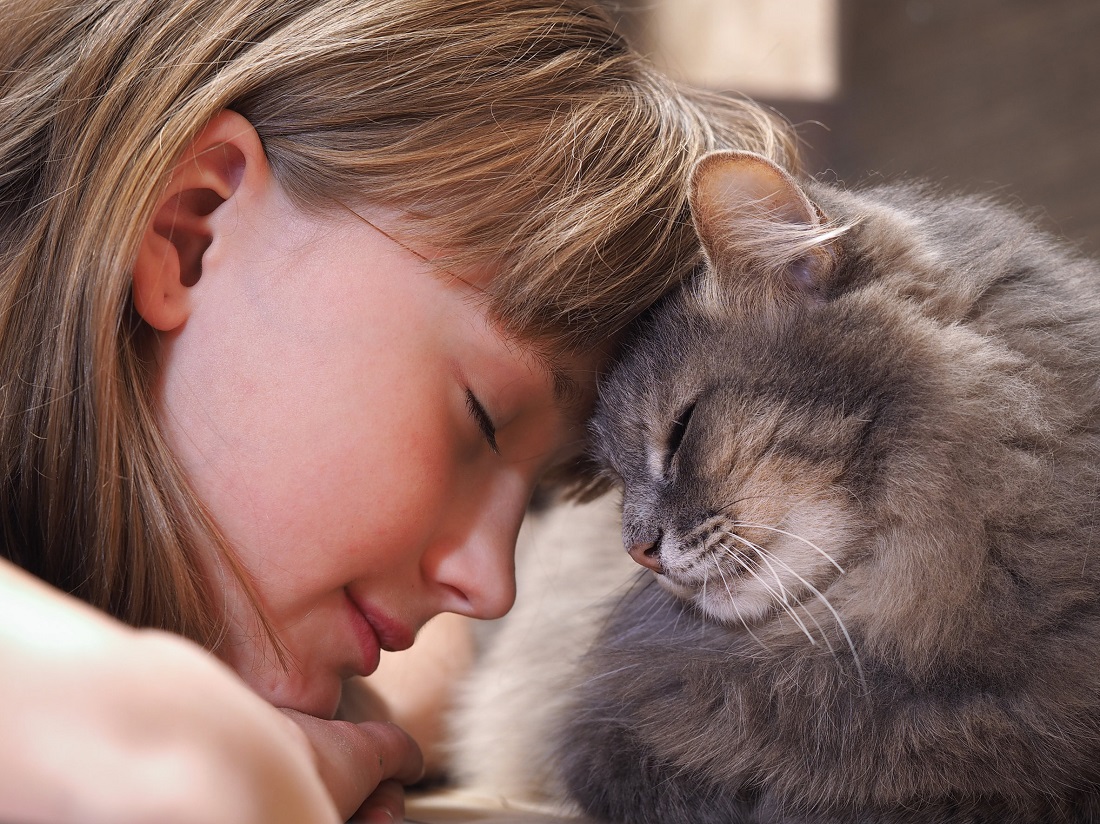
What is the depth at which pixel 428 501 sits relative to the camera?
1128 millimetres

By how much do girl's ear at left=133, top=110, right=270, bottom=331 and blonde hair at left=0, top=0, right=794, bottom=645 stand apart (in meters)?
0.03

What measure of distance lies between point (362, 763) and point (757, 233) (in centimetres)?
74

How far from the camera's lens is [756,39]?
9.77 feet

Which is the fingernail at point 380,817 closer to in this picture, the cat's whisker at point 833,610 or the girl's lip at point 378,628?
the girl's lip at point 378,628

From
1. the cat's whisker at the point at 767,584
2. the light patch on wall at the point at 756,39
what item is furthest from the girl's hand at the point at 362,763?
Answer: the light patch on wall at the point at 756,39

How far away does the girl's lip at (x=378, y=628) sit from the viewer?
1.22 m

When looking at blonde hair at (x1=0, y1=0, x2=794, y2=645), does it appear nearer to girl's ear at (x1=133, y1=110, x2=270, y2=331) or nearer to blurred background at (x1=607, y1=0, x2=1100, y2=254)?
girl's ear at (x1=133, y1=110, x2=270, y2=331)

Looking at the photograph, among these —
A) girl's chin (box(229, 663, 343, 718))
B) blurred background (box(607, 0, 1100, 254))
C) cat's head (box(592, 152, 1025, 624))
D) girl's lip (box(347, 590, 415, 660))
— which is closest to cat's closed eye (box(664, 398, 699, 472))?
cat's head (box(592, 152, 1025, 624))

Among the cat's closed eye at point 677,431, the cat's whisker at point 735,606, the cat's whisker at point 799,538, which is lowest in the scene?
the cat's whisker at point 735,606

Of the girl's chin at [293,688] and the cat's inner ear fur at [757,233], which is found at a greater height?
the cat's inner ear fur at [757,233]

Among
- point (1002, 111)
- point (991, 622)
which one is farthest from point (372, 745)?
point (1002, 111)

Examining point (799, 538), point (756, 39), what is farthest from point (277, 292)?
point (756, 39)

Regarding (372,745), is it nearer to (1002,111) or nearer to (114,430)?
(114,430)

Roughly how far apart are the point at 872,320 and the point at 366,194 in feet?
1.91
